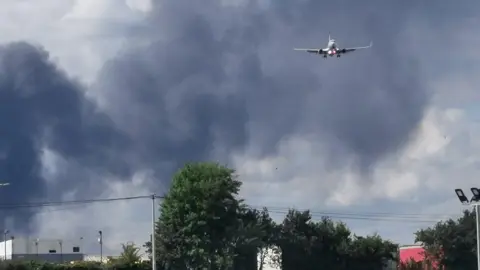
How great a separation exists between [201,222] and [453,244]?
32526 millimetres

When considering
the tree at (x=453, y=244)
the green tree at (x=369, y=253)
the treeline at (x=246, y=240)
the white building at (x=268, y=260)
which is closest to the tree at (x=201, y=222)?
the treeline at (x=246, y=240)

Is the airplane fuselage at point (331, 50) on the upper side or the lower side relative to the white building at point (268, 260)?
upper

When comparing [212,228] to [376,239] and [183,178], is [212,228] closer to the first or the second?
[183,178]

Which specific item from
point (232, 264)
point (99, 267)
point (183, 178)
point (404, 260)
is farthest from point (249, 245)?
point (404, 260)

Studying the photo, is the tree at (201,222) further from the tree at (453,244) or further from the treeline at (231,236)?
the tree at (453,244)

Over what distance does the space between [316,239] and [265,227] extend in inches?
268

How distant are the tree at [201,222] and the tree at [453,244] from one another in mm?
24173

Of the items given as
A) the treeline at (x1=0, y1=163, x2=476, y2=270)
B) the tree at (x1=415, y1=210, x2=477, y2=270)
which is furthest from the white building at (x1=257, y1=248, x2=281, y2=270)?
the tree at (x1=415, y1=210, x2=477, y2=270)

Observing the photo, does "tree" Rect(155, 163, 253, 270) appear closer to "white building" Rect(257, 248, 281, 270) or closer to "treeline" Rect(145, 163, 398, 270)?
"treeline" Rect(145, 163, 398, 270)

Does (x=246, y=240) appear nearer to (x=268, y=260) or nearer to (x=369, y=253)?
(x=268, y=260)

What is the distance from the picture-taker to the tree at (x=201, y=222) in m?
104

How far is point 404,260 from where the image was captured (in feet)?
408

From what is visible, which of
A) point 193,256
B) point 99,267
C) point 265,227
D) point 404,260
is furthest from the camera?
point 404,260

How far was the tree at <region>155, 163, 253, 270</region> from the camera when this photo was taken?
10438 cm
